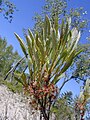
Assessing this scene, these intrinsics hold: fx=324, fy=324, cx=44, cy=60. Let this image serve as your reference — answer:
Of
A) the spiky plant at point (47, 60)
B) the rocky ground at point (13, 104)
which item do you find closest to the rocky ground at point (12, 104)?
the rocky ground at point (13, 104)

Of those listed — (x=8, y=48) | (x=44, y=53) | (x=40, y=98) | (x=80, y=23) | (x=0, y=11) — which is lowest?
(x=40, y=98)

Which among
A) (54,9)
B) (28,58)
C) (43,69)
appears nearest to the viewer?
(43,69)

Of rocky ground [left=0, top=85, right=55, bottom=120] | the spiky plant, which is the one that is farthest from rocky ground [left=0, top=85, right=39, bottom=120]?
the spiky plant

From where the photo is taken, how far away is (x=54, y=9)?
866 inches

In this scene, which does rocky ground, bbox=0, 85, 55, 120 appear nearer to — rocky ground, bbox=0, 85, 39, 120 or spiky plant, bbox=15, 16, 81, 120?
Result: rocky ground, bbox=0, 85, 39, 120

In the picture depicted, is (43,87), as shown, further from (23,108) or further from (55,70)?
(23,108)

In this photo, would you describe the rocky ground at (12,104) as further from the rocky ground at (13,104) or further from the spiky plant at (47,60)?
the spiky plant at (47,60)

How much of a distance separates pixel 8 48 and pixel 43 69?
68.6 metres

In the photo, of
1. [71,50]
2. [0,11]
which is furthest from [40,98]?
[0,11]

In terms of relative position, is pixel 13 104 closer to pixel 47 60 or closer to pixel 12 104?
pixel 12 104

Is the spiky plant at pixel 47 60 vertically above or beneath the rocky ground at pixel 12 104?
beneath

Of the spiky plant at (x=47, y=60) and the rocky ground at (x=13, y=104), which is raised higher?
the rocky ground at (x=13, y=104)

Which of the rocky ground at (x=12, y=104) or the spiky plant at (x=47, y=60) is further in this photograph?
the rocky ground at (x=12, y=104)

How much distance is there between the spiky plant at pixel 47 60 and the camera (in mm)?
3688
